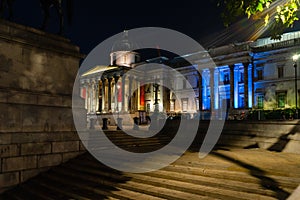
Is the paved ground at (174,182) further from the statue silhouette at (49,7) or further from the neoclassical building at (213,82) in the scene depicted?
the neoclassical building at (213,82)

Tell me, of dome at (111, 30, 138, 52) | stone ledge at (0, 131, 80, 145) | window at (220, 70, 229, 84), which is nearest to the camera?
stone ledge at (0, 131, 80, 145)

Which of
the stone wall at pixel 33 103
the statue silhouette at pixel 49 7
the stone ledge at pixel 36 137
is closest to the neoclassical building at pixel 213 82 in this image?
the statue silhouette at pixel 49 7

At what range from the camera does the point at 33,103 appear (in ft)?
38.2

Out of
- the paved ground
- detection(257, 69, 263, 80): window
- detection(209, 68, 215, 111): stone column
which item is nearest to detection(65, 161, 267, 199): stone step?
the paved ground

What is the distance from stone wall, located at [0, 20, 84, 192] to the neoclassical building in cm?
2364

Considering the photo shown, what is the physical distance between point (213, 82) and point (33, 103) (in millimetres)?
49084

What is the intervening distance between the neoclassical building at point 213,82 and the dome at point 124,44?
13.3ft

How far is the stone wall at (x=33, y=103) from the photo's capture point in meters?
10.7

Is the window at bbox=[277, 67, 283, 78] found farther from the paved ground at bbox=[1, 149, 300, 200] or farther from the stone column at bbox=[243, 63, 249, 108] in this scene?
the paved ground at bbox=[1, 149, 300, 200]

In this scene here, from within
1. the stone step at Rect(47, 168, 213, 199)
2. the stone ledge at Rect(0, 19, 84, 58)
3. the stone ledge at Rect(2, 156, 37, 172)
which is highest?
the stone ledge at Rect(0, 19, 84, 58)

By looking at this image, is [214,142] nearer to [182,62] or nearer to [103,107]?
[182,62]

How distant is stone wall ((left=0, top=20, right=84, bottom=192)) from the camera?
10.7 meters

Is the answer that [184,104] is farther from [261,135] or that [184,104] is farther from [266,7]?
[266,7]

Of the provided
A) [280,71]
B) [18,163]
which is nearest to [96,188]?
[18,163]
